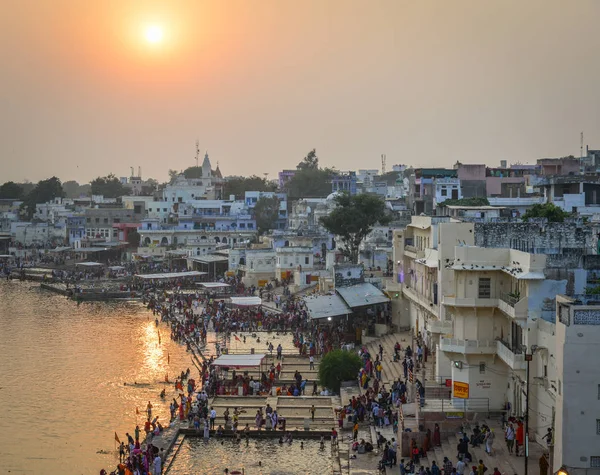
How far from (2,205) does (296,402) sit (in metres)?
75.9

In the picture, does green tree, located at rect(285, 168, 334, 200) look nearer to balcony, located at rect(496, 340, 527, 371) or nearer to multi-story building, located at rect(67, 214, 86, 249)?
multi-story building, located at rect(67, 214, 86, 249)

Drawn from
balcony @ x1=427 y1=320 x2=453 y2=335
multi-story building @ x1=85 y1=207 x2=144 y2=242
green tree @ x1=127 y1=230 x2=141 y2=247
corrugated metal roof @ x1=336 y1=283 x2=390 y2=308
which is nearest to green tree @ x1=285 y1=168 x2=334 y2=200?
multi-story building @ x1=85 y1=207 x2=144 y2=242

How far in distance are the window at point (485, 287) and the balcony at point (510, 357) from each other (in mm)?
962

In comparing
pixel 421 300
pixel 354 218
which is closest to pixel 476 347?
pixel 421 300

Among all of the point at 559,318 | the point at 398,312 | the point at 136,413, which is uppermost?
the point at 559,318

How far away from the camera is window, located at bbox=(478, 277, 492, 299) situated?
676 inches

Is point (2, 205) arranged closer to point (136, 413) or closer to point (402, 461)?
point (136, 413)

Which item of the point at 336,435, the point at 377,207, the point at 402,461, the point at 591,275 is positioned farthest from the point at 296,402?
the point at 377,207

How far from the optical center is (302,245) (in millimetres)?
46031

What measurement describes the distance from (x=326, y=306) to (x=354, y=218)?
43.4 ft

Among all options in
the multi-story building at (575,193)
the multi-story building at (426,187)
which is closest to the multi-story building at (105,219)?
the multi-story building at (426,187)

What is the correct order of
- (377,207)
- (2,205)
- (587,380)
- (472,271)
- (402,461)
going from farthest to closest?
(2,205)
(377,207)
(472,271)
(402,461)
(587,380)

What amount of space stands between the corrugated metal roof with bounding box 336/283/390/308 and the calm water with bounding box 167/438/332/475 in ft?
33.8

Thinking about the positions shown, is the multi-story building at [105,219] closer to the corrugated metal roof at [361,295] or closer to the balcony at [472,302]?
the corrugated metal roof at [361,295]
